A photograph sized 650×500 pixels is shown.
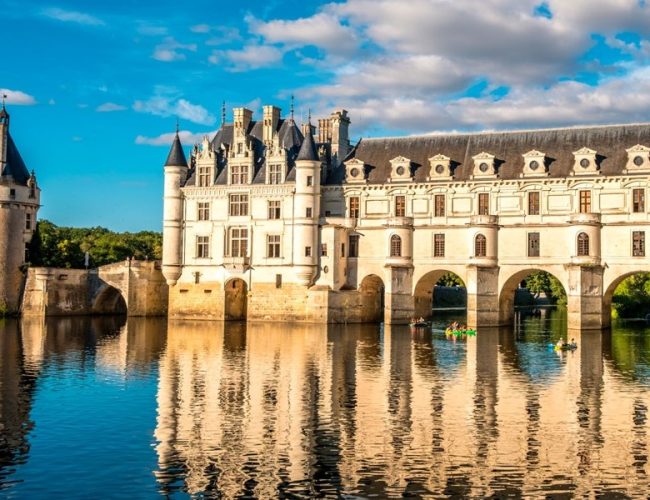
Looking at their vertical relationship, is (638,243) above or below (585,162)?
below

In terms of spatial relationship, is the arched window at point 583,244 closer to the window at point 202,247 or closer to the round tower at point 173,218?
the window at point 202,247

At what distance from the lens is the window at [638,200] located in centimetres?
5694

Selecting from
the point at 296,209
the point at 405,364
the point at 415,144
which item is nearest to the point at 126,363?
Result: the point at 405,364

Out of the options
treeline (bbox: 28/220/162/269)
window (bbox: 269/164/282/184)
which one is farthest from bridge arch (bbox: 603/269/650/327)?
treeline (bbox: 28/220/162/269)

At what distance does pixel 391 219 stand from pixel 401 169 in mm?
4001

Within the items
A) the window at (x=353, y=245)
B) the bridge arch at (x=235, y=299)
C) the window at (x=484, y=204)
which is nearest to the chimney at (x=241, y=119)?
the bridge arch at (x=235, y=299)

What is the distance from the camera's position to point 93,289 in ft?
244

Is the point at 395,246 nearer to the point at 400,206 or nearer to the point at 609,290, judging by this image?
the point at 400,206

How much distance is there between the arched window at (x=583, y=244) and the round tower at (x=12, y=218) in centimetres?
4433

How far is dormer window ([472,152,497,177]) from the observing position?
201 ft

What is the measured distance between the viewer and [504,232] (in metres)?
60.7

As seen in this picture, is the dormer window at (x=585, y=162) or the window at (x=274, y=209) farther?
the window at (x=274, y=209)

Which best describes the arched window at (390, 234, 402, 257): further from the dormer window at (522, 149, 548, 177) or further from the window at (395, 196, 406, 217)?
the dormer window at (522, 149, 548, 177)

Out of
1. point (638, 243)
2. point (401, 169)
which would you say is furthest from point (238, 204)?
point (638, 243)
